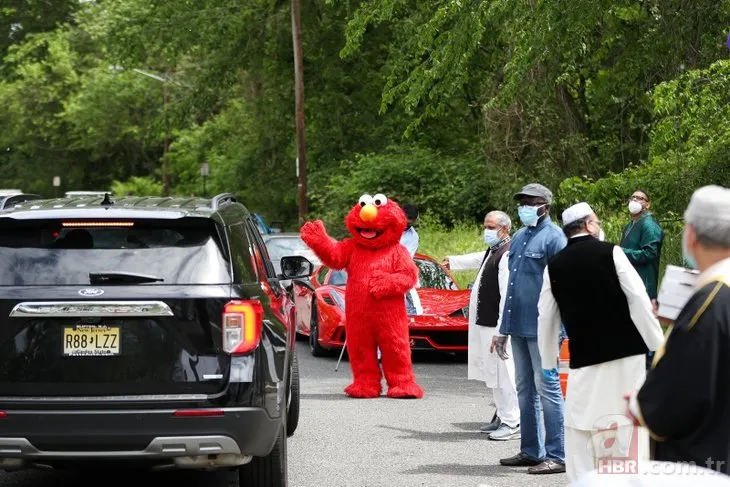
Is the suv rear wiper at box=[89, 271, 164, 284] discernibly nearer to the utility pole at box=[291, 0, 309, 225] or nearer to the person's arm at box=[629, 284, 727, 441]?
the person's arm at box=[629, 284, 727, 441]

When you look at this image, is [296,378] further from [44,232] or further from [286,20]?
[286,20]

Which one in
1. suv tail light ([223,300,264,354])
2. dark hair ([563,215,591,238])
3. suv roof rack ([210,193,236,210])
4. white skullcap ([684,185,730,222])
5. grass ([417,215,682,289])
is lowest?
grass ([417,215,682,289])

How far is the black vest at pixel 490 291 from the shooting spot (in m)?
11.2

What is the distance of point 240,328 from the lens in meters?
7.22

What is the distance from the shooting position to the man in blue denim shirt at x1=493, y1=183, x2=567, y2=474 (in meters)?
9.38

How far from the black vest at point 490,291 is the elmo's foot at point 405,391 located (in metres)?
2.13

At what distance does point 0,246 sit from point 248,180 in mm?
37625

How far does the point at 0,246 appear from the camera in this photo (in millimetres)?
7344

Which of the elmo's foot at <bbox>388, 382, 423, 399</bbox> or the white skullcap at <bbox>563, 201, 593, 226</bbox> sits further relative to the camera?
the elmo's foot at <bbox>388, 382, 423, 399</bbox>

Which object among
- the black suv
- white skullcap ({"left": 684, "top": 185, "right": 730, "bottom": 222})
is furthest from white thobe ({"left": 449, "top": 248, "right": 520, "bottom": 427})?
white skullcap ({"left": 684, "top": 185, "right": 730, "bottom": 222})

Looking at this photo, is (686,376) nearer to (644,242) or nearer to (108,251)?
(108,251)

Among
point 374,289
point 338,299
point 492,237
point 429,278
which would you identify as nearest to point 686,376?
point 492,237

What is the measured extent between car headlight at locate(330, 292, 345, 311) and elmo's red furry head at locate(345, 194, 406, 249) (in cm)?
333

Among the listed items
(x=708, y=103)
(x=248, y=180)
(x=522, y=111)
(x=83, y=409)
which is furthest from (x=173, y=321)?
(x=248, y=180)
